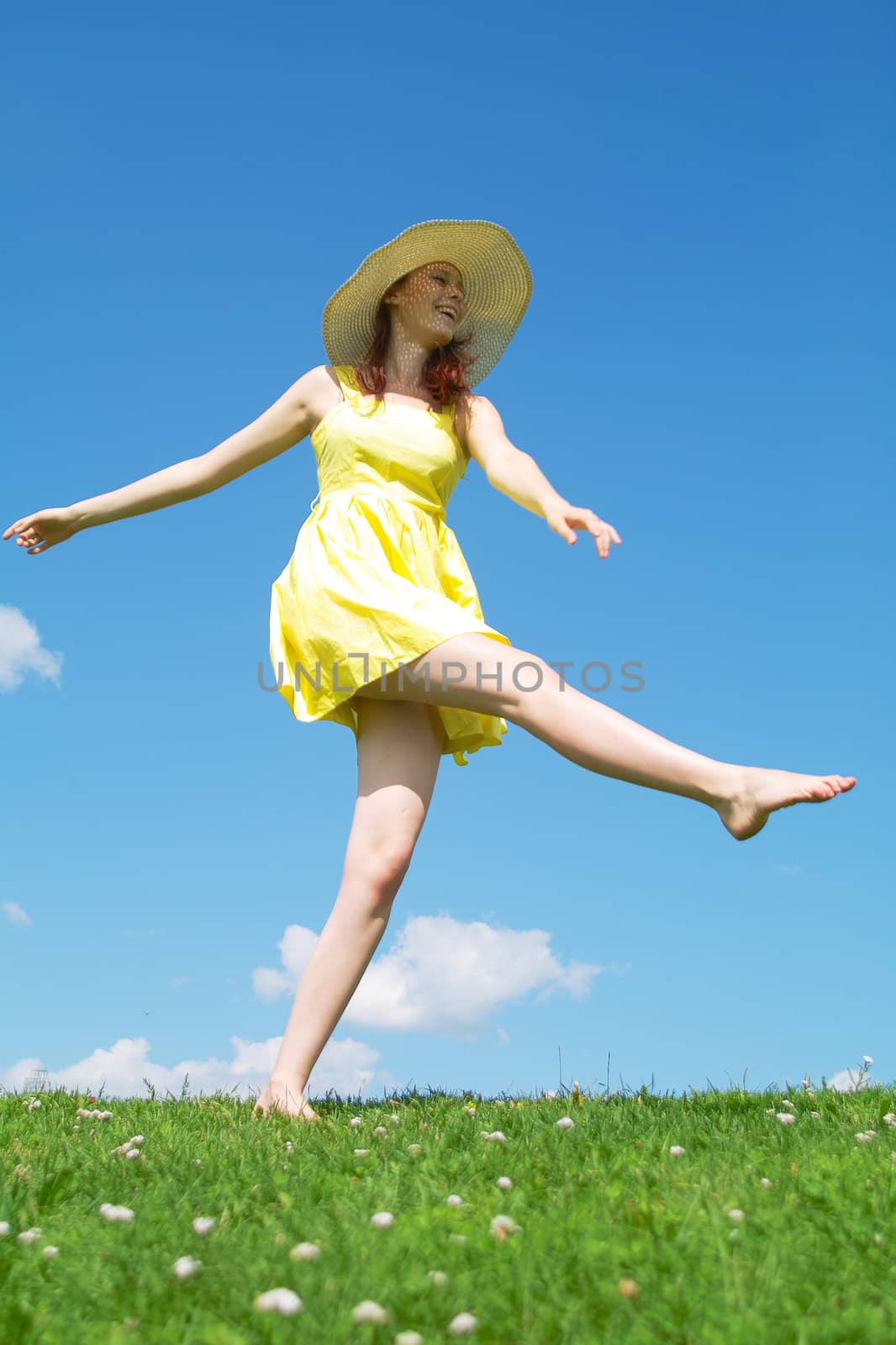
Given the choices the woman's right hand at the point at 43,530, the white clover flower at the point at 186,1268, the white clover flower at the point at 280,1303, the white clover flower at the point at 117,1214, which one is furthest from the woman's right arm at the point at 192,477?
the white clover flower at the point at 280,1303

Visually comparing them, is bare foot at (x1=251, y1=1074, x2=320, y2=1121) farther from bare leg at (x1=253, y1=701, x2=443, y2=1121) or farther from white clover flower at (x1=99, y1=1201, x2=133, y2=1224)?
white clover flower at (x1=99, y1=1201, x2=133, y2=1224)

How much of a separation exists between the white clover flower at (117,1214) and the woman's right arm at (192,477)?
343 centimetres

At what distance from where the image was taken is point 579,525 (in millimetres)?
4633

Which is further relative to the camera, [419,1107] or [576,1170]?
[419,1107]

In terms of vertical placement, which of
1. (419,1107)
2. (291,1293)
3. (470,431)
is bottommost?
(291,1293)

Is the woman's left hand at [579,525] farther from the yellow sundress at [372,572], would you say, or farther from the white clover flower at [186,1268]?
the white clover flower at [186,1268]

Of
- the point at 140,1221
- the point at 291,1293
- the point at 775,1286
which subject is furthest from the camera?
the point at 140,1221

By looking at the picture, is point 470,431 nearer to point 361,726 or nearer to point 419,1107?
point 361,726

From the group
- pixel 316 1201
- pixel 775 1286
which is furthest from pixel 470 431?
pixel 775 1286

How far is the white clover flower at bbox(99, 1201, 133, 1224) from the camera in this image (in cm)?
298

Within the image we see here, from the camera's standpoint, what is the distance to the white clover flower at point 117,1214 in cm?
298

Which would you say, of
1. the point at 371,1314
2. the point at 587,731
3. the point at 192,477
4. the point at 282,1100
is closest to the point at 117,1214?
the point at 371,1314

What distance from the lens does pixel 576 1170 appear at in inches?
132

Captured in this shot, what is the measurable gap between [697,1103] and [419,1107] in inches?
45.7
